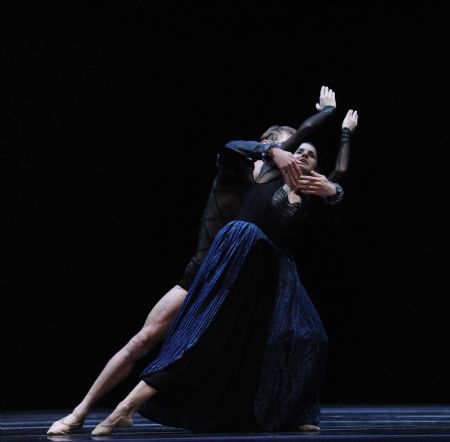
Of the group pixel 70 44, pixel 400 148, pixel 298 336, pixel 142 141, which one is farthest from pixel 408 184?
pixel 298 336

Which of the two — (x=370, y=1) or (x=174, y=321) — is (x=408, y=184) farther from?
(x=174, y=321)

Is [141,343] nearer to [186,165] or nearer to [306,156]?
[306,156]

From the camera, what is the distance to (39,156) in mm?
5070

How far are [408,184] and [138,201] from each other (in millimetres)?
1572

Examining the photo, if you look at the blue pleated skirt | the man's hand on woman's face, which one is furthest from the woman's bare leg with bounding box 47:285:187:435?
the man's hand on woman's face

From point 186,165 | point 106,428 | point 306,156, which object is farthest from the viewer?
point 186,165

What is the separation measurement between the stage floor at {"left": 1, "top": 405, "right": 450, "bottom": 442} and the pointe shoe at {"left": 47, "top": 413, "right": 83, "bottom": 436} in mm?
33

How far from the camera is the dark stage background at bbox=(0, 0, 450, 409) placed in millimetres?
5062

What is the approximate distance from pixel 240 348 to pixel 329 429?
0.43 metres

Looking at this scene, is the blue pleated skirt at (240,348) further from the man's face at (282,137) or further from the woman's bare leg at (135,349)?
the man's face at (282,137)

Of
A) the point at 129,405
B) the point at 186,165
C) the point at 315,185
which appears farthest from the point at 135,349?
the point at 186,165

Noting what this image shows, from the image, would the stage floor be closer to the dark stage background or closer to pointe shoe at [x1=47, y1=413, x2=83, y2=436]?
pointe shoe at [x1=47, y1=413, x2=83, y2=436]

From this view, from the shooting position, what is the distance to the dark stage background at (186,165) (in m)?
5.06

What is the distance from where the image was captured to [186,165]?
5.29m
